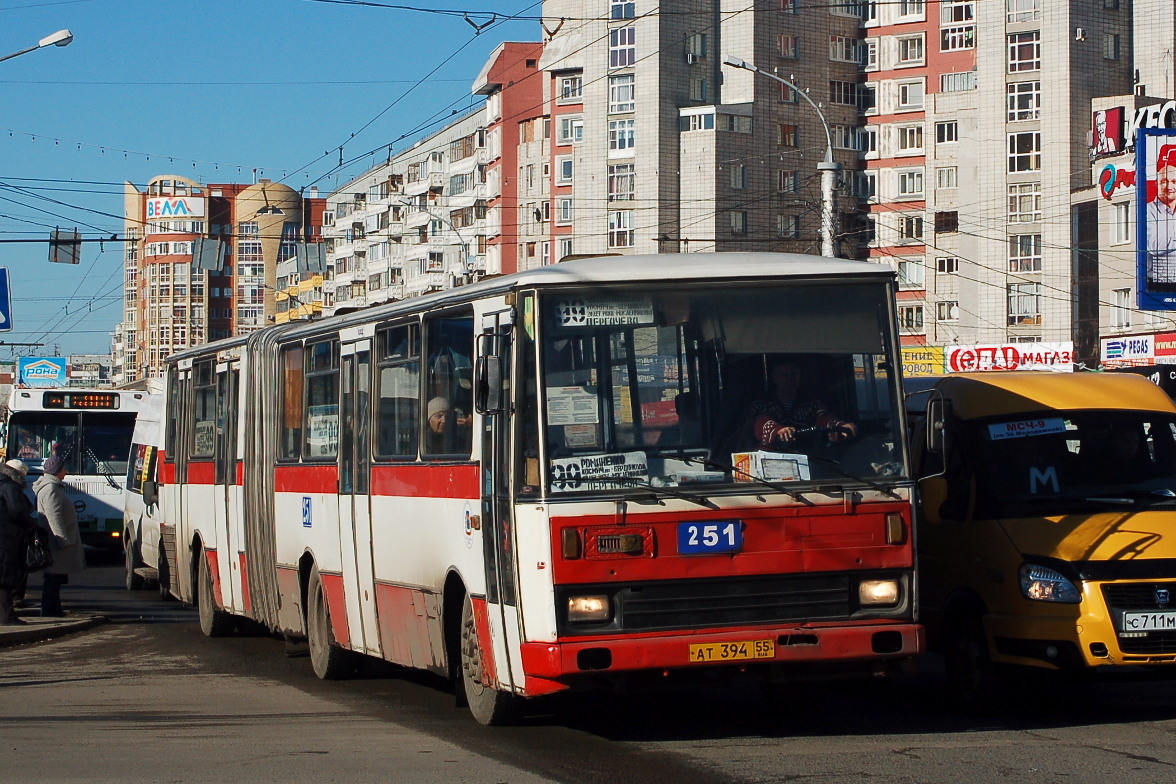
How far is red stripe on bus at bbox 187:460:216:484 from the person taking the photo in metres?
17.3

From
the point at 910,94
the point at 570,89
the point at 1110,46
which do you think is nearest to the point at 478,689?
the point at 1110,46

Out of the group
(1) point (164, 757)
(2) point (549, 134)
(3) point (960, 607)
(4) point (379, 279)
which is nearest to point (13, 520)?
(1) point (164, 757)

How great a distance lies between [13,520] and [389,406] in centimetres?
744

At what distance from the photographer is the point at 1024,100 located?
69500 millimetres

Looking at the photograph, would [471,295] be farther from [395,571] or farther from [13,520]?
[13,520]

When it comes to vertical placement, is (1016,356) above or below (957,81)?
below

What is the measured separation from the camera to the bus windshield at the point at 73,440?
101 feet

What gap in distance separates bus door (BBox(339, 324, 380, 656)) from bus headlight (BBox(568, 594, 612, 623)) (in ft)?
11.1

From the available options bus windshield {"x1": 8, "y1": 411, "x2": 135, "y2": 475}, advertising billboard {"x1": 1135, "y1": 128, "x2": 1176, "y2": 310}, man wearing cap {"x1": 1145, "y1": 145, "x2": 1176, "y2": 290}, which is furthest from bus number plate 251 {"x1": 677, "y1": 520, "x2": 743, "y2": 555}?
man wearing cap {"x1": 1145, "y1": 145, "x2": 1176, "y2": 290}

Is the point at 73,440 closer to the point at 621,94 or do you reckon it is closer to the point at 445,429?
the point at 445,429

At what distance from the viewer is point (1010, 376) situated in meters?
12.0

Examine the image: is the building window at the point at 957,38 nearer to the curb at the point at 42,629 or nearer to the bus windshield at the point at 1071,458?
the curb at the point at 42,629

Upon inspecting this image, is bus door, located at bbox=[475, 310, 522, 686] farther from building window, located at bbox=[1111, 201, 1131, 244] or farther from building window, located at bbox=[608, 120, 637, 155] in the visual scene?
building window, located at bbox=[608, 120, 637, 155]

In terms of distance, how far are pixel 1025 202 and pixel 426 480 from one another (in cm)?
6205
